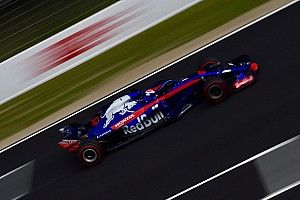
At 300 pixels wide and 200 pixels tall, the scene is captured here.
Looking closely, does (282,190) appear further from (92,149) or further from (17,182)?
(17,182)

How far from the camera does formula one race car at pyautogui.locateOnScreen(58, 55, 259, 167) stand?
1106 centimetres

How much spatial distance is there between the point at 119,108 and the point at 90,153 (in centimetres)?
104

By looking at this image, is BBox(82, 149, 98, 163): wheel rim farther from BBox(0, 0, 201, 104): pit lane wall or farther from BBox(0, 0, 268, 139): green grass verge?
BBox(0, 0, 201, 104): pit lane wall

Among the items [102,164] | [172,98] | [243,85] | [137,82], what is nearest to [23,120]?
[137,82]

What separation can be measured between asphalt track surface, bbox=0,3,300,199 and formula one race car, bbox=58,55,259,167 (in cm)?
20

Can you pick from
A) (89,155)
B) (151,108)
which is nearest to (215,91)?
(151,108)

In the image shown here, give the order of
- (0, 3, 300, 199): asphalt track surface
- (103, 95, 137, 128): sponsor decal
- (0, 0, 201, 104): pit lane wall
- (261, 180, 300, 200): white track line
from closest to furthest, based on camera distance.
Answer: (261, 180, 300, 200): white track line, (0, 3, 300, 199): asphalt track surface, (103, 95, 137, 128): sponsor decal, (0, 0, 201, 104): pit lane wall

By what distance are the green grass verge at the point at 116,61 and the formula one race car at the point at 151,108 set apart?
11.1 ft

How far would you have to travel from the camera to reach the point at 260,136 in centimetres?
1004

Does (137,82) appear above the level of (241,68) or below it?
above

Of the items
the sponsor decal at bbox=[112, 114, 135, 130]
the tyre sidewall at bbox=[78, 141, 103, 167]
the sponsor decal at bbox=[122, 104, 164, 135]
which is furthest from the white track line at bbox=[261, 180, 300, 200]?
the tyre sidewall at bbox=[78, 141, 103, 167]

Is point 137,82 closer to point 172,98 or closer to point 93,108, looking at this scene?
point 93,108

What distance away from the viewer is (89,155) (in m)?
11.1

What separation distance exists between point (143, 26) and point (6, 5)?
4.90m
